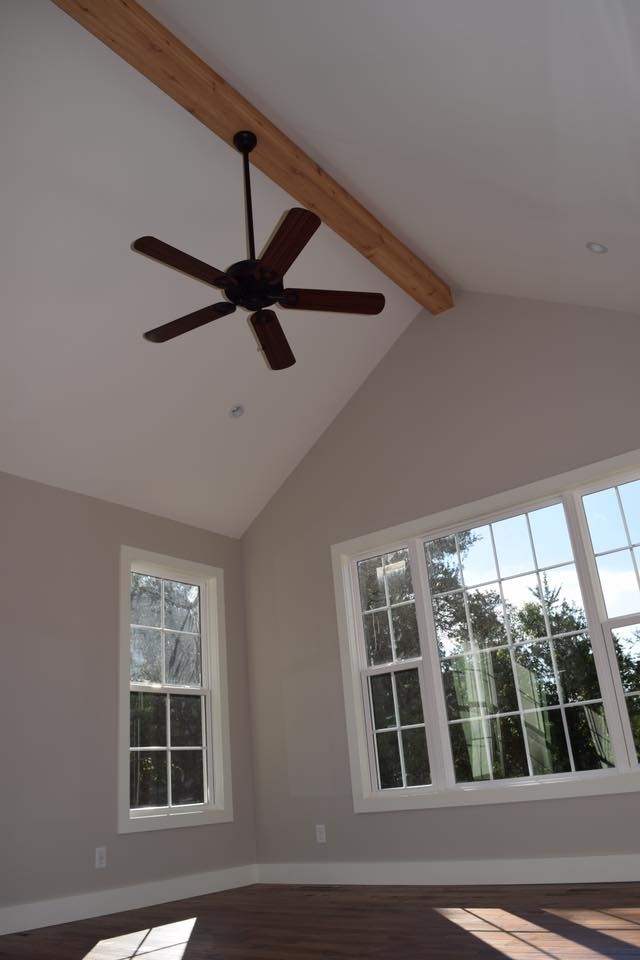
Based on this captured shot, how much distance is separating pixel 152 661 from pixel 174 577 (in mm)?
695

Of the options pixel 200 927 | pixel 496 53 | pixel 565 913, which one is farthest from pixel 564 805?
pixel 496 53

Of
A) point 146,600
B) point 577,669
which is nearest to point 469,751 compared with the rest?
point 577,669

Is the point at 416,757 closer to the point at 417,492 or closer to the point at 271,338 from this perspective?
the point at 417,492

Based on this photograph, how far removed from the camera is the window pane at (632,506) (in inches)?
181

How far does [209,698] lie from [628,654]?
3073 mm

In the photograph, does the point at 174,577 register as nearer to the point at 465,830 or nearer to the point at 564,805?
the point at 465,830

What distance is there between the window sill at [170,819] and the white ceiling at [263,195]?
83.9 inches

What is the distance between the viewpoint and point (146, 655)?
18.3 feet

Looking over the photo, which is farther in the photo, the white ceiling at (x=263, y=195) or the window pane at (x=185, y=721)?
the window pane at (x=185, y=721)

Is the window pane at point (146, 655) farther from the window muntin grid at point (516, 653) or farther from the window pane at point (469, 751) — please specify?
the window pane at point (469, 751)

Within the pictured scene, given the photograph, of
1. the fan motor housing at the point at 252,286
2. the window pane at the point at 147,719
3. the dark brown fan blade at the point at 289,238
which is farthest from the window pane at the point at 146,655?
the dark brown fan blade at the point at 289,238

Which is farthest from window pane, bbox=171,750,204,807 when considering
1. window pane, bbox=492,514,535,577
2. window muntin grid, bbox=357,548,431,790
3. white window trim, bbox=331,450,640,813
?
window pane, bbox=492,514,535,577

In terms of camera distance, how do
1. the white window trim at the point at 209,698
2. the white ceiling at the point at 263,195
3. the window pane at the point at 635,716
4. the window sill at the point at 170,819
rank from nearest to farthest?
1. the white ceiling at the point at 263,195
2. the window pane at the point at 635,716
3. the window sill at the point at 170,819
4. the white window trim at the point at 209,698

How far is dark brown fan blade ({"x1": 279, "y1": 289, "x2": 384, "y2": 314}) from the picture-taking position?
11.1 feet
